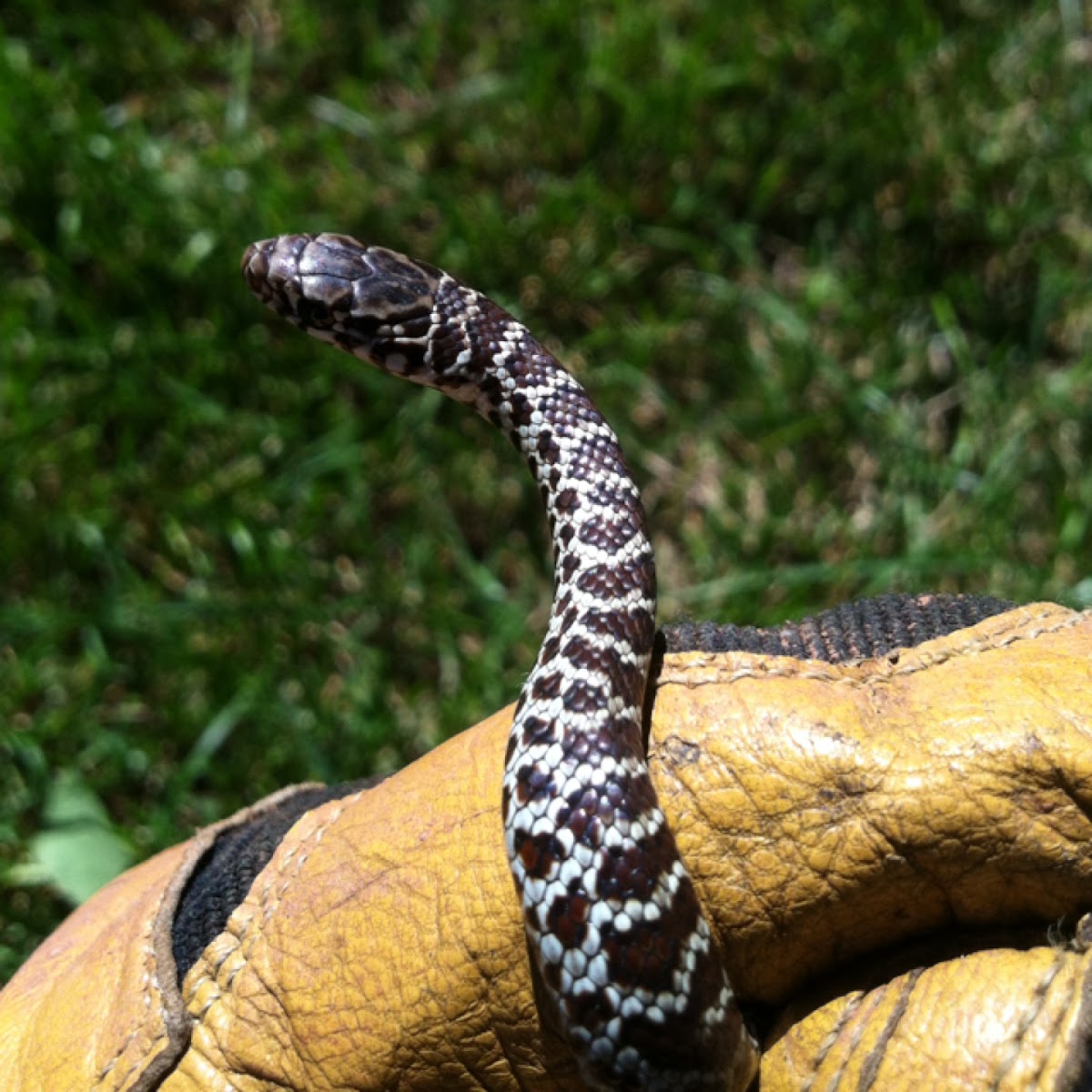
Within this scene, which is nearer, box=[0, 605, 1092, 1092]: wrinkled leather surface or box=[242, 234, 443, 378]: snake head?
box=[0, 605, 1092, 1092]: wrinkled leather surface

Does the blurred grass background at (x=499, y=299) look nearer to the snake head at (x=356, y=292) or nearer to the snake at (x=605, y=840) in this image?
the snake head at (x=356, y=292)

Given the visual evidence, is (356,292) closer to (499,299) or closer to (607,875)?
(499,299)

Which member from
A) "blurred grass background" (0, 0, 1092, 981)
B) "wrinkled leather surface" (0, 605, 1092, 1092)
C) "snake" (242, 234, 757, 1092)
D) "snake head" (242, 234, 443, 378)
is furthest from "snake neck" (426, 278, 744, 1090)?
"blurred grass background" (0, 0, 1092, 981)

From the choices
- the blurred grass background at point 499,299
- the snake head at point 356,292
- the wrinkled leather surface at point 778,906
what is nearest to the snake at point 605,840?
the wrinkled leather surface at point 778,906

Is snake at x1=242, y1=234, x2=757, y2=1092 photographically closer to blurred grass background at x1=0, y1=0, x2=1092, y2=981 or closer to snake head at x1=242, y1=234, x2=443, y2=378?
snake head at x1=242, y1=234, x2=443, y2=378

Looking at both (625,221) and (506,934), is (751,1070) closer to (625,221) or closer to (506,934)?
(506,934)

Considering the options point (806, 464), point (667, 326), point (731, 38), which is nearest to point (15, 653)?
point (667, 326)
